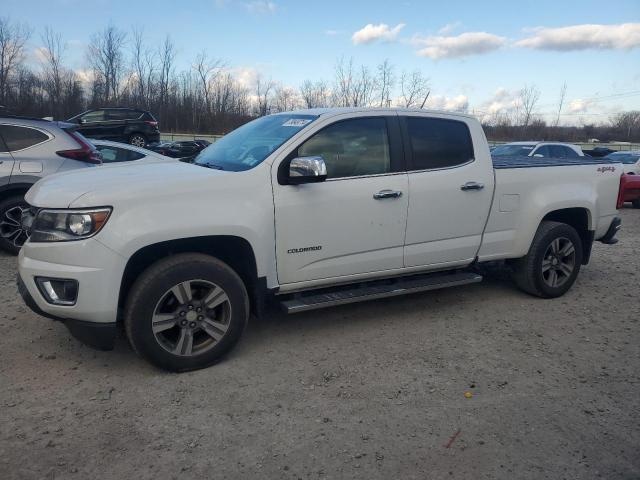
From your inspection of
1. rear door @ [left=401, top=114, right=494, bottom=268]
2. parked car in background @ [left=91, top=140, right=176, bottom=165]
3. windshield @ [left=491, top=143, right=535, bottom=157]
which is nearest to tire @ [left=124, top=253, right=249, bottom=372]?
rear door @ [left=401, top=114, right=494, bottom=268]

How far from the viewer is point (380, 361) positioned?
12.8 ft

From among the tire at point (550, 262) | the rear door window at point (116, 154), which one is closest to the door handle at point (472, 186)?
the tire at point (550, 262)

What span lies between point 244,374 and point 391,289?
4.76 feet

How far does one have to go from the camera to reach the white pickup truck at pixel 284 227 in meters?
3.37

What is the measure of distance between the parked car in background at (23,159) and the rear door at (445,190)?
4466 millimetres

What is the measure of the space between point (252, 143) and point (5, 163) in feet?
12.6

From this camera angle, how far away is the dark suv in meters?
21.6

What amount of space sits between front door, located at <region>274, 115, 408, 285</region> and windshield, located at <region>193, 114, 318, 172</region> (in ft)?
0.73

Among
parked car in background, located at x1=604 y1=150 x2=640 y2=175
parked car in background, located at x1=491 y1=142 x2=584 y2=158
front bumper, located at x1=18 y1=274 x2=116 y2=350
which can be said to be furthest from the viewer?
parked car in background, located at x1=604 y1=150 x2=640 y2=175

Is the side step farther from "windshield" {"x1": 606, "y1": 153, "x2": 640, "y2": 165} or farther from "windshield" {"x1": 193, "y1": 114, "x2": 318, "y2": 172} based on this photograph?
"windshield" {"x1": 606, "y1": 153, "x2": 640, "y2": 165}

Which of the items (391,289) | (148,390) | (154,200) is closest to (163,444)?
(148,390)

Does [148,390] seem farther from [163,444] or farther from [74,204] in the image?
[74,204]

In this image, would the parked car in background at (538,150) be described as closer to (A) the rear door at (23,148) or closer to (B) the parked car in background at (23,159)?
(B) the parked car in background at (23,159)

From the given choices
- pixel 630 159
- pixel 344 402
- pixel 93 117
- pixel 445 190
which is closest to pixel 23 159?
pixel 445 190
